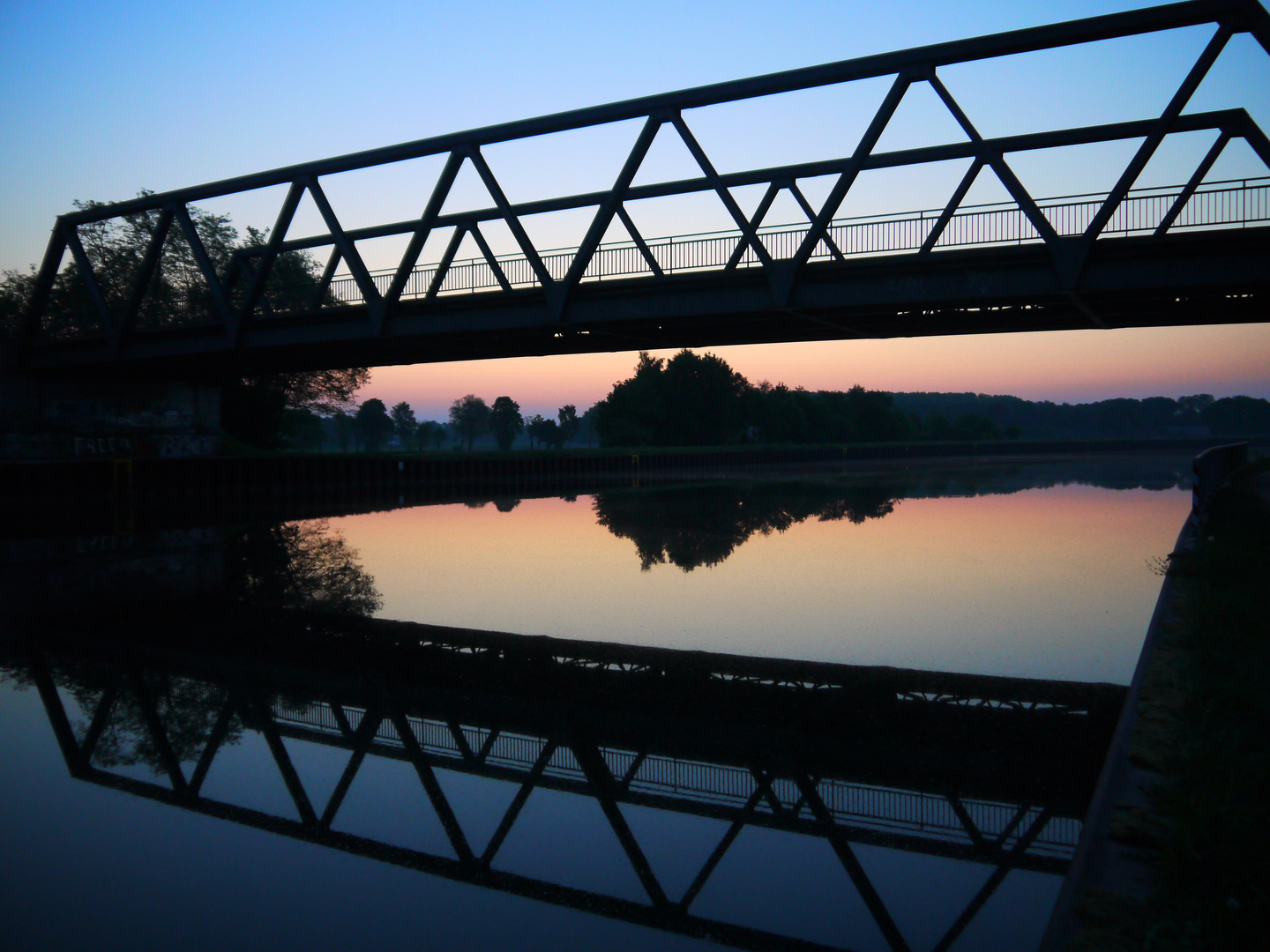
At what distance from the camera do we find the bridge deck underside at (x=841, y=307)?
14148mm

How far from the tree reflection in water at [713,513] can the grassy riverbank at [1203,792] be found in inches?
353

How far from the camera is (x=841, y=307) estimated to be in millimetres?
16266

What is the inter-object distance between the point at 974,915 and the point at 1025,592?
9556 mm

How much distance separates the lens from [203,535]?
21391 millimetres

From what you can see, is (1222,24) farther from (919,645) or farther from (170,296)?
(170,296)

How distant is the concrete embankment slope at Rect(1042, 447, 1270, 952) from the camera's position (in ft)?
11.1

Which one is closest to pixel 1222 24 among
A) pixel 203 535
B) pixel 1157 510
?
pixel 1157 510

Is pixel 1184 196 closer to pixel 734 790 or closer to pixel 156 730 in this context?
pixel 734 790

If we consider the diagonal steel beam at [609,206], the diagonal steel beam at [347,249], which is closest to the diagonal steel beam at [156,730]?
the diagonal steel beam at [609,206]

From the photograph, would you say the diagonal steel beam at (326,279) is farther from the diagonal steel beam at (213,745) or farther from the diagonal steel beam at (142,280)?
the diagonal steel beam at (213,745)

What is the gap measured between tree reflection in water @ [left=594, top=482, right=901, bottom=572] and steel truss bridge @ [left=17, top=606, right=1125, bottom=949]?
6.94 meters

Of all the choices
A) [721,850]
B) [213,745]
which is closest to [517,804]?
[721,850]

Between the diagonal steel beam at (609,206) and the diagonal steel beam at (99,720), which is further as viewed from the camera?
the diagonal steel beam at (609,206)

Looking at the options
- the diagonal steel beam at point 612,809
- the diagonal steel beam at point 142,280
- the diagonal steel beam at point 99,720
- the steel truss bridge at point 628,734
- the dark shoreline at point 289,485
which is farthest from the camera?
the dark shoreline at point 289,485
